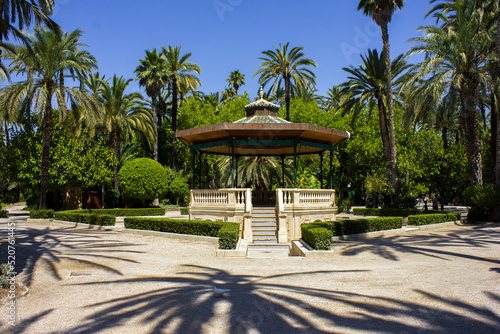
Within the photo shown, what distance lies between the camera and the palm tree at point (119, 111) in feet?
126

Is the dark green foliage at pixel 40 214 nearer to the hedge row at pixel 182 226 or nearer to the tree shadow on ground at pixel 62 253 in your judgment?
the hedge row at pixel 182 226

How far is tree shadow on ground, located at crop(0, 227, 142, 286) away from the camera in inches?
400

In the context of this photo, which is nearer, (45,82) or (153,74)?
(45,82)

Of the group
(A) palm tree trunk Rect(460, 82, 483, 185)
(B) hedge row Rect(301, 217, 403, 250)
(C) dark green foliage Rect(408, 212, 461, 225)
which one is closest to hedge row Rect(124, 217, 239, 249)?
(B) hedge row Rect(301, 217, 403, 250)

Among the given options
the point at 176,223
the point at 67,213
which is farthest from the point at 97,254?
the point at 67,213

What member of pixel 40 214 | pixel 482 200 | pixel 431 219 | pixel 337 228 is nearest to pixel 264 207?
pixel 337 228

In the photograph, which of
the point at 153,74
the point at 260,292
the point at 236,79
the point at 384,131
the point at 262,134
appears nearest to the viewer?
the point at 260,292

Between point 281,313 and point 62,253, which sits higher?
point 62,253

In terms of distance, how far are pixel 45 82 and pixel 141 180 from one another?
12.3 meters

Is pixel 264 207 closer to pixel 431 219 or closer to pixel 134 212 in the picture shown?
pixel 431 219

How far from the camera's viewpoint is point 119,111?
39.3 m

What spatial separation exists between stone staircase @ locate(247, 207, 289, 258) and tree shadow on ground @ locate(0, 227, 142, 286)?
5465 mm

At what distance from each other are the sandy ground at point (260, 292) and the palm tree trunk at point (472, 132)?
13599 mm

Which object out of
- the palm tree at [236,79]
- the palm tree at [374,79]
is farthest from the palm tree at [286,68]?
the palm tree at [236,79]
